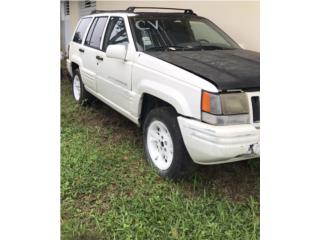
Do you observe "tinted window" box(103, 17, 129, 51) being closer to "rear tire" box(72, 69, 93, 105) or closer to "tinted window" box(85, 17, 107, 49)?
"tinted window" box(85, 17, 107, 49)

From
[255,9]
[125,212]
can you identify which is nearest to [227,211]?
[125,212]

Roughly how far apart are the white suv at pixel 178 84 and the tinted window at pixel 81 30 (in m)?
0.48

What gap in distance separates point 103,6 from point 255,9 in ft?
20.8

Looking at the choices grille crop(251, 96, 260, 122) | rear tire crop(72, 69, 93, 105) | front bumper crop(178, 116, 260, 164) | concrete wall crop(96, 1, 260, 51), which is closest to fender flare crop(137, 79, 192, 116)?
front bumper crop(178, 116, 260, 164)

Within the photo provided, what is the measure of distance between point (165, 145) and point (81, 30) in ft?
11.7

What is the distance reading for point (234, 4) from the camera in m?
6.40

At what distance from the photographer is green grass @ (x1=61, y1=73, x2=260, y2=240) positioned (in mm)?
2920

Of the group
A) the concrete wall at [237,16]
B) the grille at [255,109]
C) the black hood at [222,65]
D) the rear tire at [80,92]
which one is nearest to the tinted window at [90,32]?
the rear tire at [80,92]

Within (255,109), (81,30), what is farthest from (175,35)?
A: (81,30)

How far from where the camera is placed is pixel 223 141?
2926 millimetres

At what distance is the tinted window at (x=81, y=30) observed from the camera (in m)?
6.14

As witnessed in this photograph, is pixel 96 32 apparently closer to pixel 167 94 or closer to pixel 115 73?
pixel 115 73

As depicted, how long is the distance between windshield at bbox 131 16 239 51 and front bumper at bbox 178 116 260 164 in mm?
1496

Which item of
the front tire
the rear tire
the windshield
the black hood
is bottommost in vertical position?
the front tire
